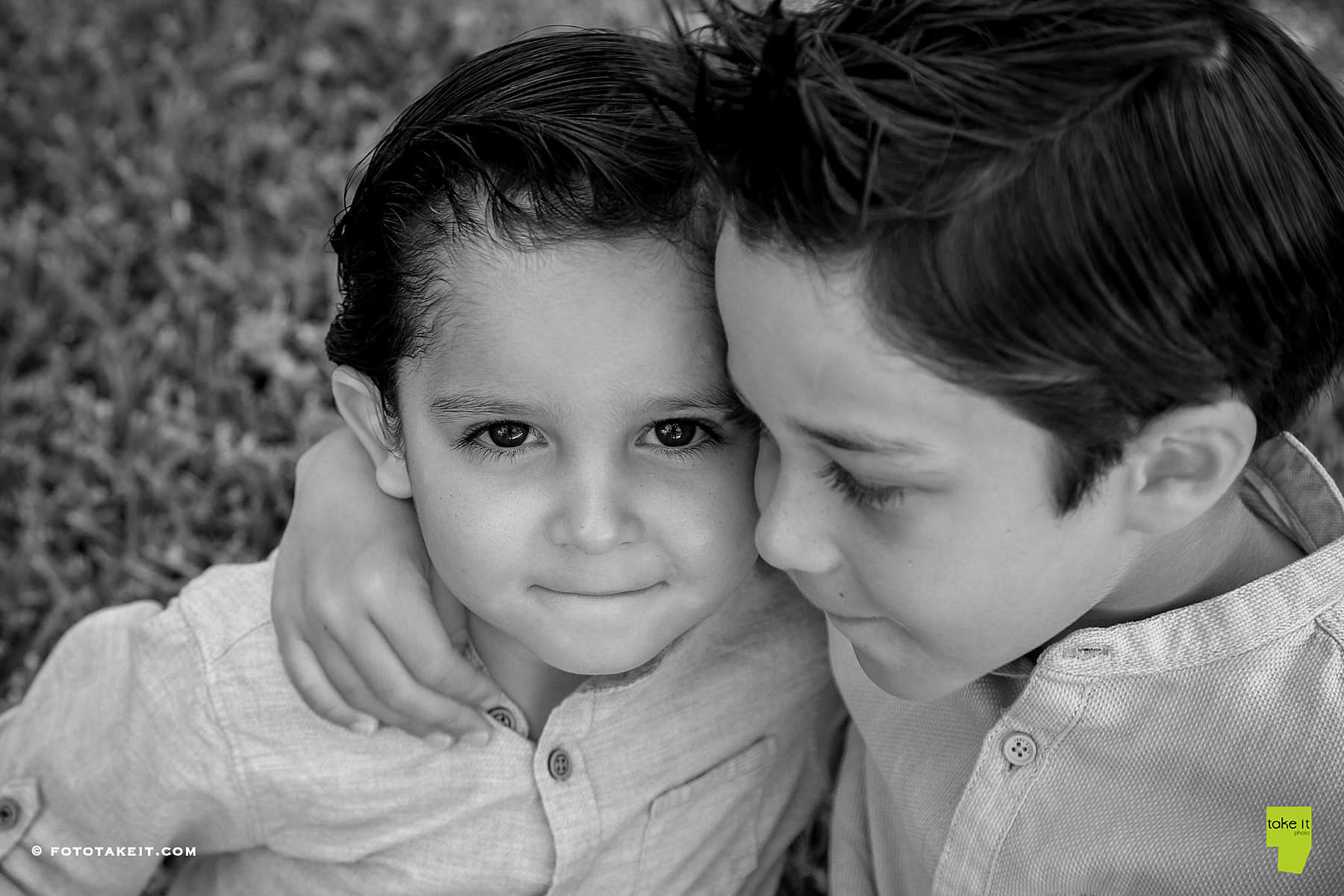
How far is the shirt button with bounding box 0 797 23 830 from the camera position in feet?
6.63

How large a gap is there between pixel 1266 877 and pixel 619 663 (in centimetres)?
90

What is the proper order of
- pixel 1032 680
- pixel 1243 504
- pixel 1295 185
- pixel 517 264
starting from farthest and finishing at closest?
pixel 1243 504 → pixel 1032 680 → pixel 517 264 → pixel 1295 185

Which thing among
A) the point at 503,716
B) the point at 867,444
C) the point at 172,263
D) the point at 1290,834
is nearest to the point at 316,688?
the point at 503,716

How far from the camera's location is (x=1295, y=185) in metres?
1.52

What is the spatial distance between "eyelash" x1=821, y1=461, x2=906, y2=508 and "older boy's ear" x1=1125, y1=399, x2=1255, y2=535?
0.90 ft

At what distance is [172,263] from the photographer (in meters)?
3.47

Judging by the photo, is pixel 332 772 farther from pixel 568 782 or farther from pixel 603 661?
pixel 603 661

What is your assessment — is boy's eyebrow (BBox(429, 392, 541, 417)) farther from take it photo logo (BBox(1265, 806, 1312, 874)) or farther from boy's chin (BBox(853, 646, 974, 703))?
take it photo logo (BBox(1265, 806, 1312, 874))

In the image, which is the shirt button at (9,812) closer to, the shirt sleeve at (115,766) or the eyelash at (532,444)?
the shirt sleeve at (115,766)

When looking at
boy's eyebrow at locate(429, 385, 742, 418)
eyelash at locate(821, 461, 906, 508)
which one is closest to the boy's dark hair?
boy's eyebrow at locate(429, 385, 742, 418)

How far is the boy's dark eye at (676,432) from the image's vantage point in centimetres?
174

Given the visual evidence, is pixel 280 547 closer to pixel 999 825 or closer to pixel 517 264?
pixel 517 264

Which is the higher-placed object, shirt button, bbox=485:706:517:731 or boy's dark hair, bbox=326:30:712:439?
boy's dark hair, bbox=326:30:712:439

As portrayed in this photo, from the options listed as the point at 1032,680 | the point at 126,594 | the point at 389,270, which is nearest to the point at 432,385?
the point at 389,270
